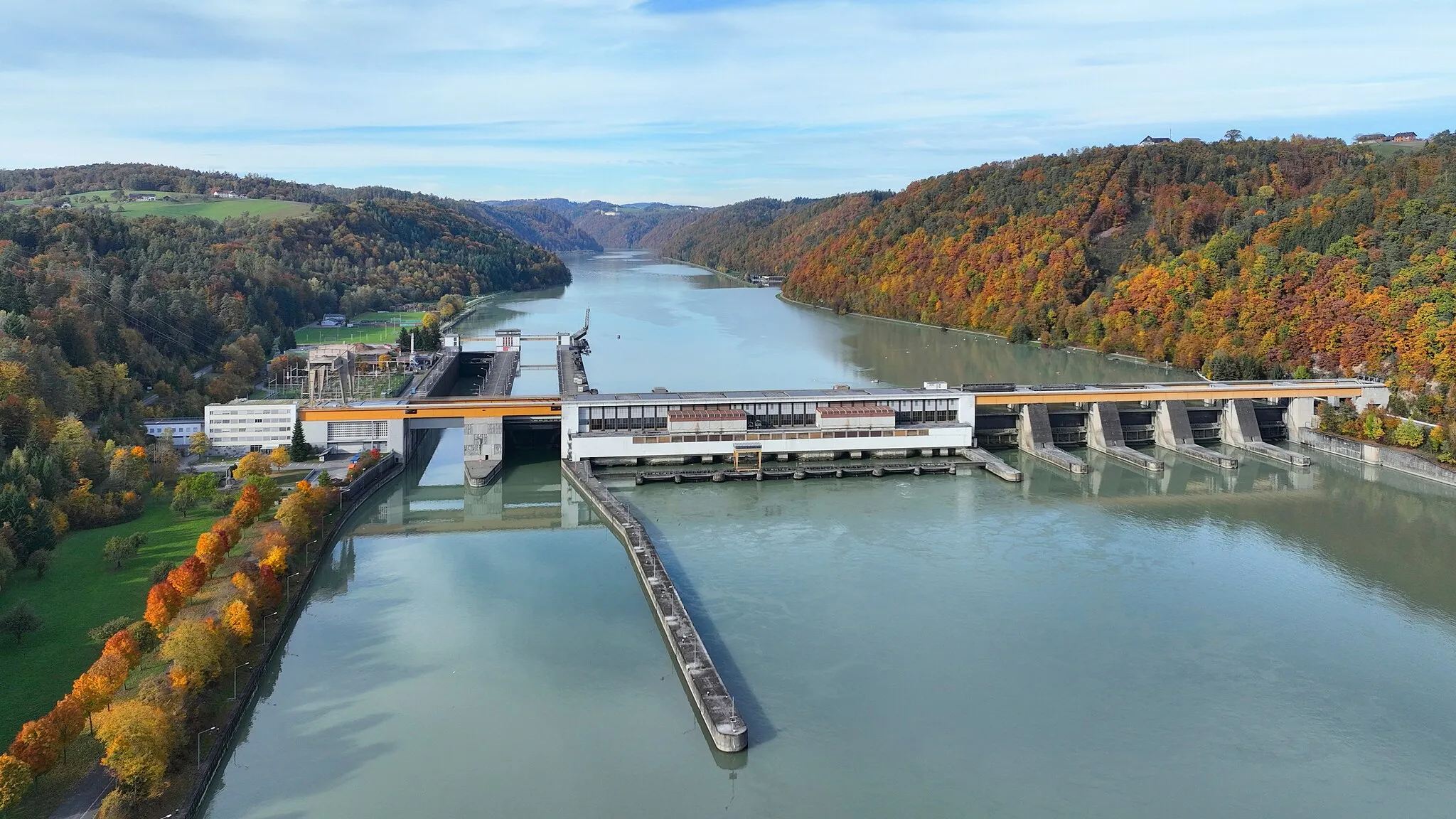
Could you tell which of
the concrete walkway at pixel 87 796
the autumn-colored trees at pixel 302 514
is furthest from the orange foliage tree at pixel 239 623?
the autumn-colored trees at pixel 302 514

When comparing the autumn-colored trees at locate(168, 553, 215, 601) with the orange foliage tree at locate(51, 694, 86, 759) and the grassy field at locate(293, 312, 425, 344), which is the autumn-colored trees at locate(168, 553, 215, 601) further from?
the grassy field at locate(293, 312, 425, 344)

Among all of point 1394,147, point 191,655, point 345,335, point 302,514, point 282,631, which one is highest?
point 1394,147

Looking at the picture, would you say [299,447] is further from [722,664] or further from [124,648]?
[722,664]

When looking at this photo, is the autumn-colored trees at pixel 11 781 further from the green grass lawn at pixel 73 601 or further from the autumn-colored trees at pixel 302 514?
the autumn-colored trees at pixel 302 514

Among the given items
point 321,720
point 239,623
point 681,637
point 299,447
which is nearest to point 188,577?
point 239,623

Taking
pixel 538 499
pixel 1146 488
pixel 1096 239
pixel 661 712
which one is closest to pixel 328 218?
pixel 1096 239

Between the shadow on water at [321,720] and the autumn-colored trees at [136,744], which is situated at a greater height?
the autumn-colored trees at [136,744]

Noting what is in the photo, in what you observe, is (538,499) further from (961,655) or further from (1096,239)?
(1096,239)
